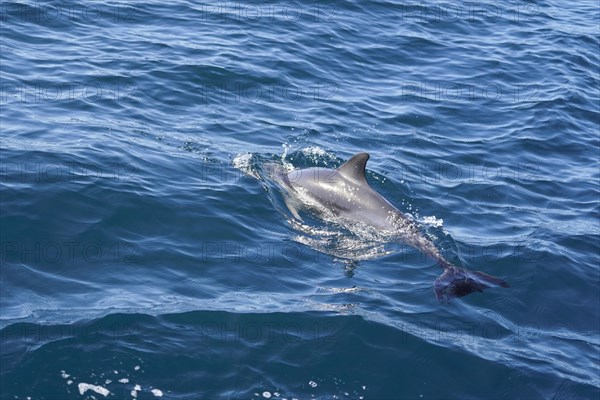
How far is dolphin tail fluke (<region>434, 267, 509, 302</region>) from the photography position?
12.7 m

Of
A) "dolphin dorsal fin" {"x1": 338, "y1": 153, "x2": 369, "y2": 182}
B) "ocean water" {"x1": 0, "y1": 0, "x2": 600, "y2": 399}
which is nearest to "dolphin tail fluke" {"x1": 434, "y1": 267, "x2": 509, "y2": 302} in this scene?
"ocean water" {"x1": 0, "y1": 0, "x2": 600, "y2": 399}

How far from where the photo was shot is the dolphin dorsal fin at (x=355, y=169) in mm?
14961

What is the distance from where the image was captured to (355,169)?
1523cm

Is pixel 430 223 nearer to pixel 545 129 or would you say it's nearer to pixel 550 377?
pixel 550 377

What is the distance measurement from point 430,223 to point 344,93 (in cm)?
643

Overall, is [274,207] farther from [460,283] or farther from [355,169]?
[460,283]

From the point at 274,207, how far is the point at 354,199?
1.45 m

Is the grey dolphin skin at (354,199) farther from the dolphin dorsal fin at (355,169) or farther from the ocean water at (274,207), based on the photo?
the ocean water at (274,207)

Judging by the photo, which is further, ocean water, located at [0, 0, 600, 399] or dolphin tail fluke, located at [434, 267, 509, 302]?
dolphin tail fluke, located at [434, 267, 509, 302]

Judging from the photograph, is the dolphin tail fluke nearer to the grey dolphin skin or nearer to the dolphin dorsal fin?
the grey dolphin skin

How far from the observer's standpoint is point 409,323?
1198 centimetres

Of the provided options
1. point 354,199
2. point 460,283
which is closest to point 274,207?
point 354,199

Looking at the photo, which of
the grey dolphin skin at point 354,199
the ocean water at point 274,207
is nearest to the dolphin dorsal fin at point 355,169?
the grey dolphin skin at point 354,199

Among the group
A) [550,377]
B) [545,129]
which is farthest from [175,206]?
[545,129]
